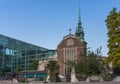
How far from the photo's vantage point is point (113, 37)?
5222 centimetres

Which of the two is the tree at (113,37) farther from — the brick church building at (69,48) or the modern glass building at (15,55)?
the modern glass building at (15,55)

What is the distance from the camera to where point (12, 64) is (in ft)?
426

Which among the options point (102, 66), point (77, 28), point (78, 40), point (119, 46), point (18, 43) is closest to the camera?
point (119, 46)

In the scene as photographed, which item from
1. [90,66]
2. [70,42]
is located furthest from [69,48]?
[90,66]

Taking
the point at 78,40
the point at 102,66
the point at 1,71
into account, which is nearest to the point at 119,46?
the point at 102,66

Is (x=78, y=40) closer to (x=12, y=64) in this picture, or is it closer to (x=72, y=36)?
(x=72, y=36)

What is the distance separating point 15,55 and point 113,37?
86117 mm

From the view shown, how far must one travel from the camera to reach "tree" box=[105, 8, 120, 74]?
5047cm

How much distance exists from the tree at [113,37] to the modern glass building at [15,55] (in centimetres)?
6793

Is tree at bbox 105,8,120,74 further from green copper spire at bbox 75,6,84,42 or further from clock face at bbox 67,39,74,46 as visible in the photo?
green copper spire at bbox 75,6,84,42

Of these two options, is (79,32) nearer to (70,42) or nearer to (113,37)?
(70,42)

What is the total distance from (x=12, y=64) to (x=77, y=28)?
3800 cm

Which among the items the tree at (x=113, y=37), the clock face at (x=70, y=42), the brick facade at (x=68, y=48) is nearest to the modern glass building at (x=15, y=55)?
the brick facade at (x=68, y=48)

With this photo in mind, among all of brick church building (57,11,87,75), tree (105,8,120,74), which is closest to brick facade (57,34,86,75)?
brick church building (57,11,87,75)
